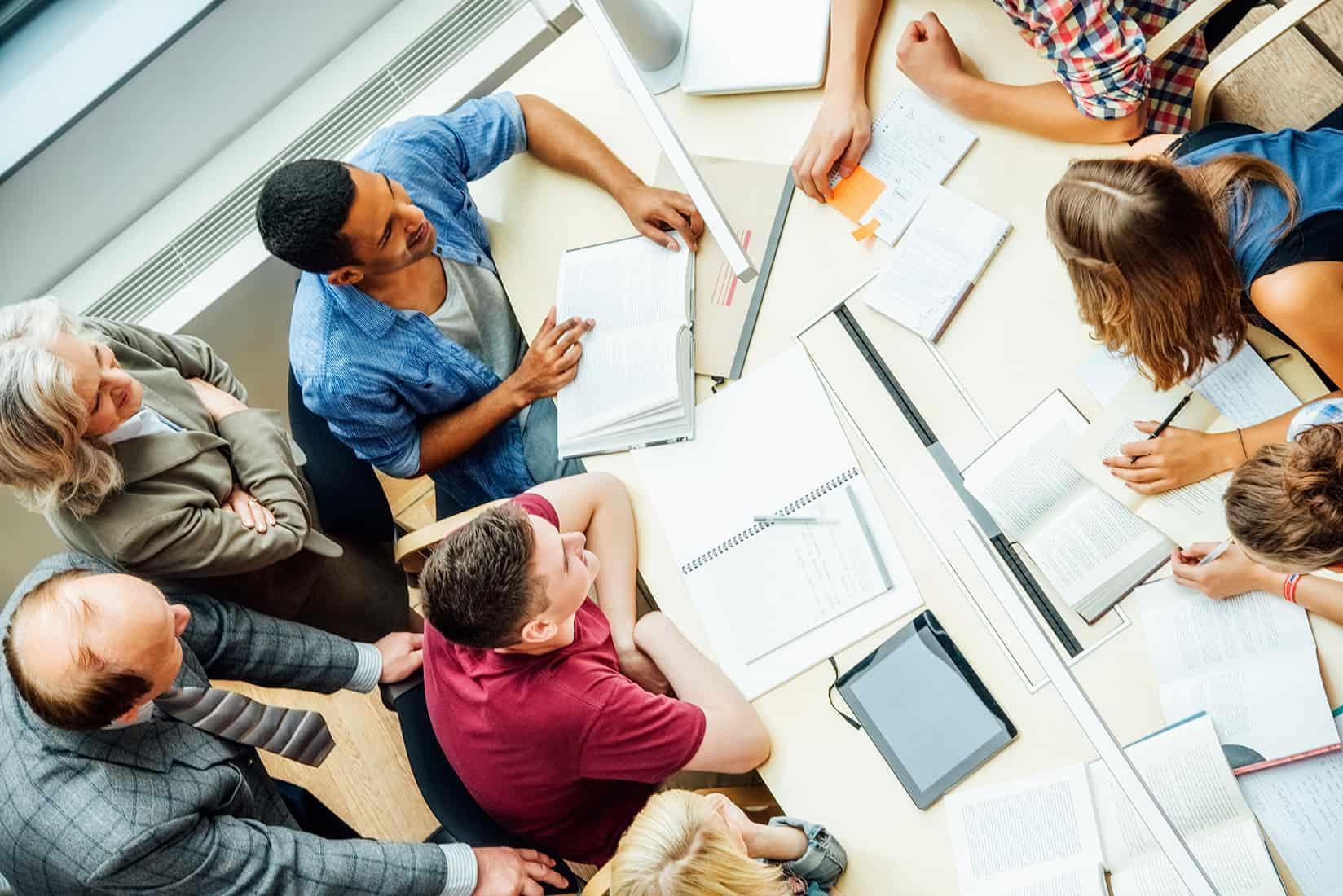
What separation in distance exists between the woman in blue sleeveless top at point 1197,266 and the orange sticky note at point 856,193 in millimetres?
349

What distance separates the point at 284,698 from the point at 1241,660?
7.14ft

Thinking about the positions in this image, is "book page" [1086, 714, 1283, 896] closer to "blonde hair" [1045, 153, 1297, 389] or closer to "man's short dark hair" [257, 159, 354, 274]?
"blonde hair" [1045, 153, 1297, 389]

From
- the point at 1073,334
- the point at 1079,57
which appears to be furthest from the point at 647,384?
the point at 1079,57

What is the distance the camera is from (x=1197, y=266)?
4.64ft

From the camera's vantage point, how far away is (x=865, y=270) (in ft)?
5.67

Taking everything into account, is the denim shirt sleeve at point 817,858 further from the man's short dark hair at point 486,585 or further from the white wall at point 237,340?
the white wall at point 237,340

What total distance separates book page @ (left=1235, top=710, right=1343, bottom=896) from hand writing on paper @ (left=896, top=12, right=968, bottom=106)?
1.09 meters

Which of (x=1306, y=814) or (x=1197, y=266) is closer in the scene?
(x=1306, y=814)

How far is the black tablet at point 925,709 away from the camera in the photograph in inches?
57.1

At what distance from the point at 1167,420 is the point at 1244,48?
63 centimetres

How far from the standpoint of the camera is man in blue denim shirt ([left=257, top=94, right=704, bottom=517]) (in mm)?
1674

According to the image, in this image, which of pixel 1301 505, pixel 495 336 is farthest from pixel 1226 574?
pixel 495 336

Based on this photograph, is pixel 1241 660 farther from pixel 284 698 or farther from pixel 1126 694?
pixel 284 698

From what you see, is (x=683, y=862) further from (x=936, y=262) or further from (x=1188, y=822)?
(x=936, y=262)
